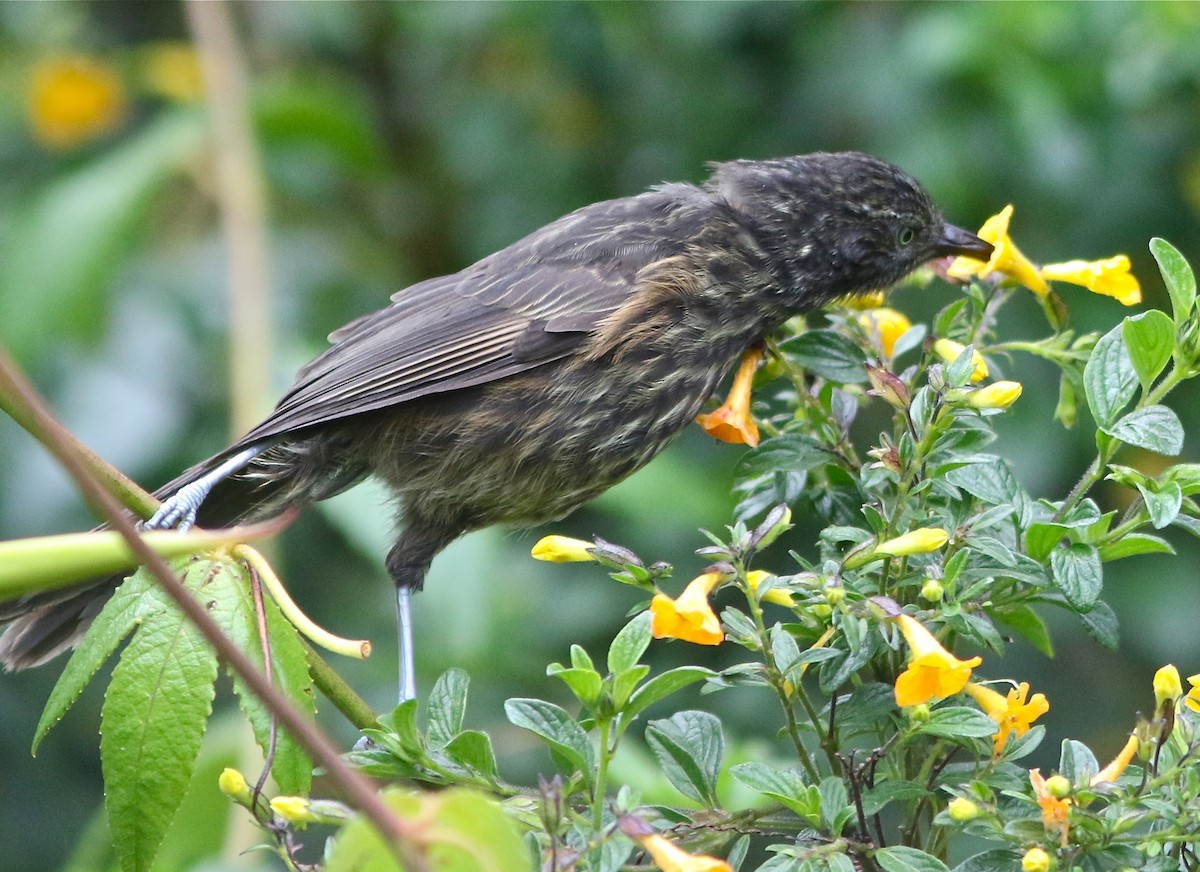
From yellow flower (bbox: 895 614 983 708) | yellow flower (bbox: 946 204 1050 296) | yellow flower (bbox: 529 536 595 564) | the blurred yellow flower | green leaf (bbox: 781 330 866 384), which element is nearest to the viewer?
yellow flower (bbox: 895 614 983 708)

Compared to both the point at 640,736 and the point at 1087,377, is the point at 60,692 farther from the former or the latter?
the point at 640,736

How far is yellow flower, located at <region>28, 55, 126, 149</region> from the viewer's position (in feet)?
18.9

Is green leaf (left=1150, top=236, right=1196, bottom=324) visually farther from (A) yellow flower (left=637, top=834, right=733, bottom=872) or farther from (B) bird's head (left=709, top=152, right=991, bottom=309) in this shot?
(B) bird's head (left=709, top=152, right=991, bottom=309)

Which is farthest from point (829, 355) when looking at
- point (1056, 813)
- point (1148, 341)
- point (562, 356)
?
point (562, 356)

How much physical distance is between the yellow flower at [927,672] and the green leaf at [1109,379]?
1.34ft

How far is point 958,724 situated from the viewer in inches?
67.2

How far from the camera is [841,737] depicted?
6.31ft

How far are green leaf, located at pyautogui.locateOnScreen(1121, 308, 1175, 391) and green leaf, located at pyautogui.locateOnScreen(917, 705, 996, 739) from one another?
0.53 m

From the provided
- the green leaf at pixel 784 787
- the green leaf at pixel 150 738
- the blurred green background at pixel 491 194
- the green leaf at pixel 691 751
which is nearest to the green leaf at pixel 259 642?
the green leaf at pixel 150 738

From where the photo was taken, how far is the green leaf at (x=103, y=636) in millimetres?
1898

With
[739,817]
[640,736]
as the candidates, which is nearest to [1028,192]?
[640,736]

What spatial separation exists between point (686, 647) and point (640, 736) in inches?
19.2

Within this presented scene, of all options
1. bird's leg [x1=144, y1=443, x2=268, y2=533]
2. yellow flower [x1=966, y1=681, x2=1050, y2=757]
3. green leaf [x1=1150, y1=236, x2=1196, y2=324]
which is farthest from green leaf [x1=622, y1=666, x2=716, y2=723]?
bird's leg [x1=144, y1=443, x2=268, y2=533]

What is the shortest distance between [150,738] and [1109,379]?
52.9 inches
